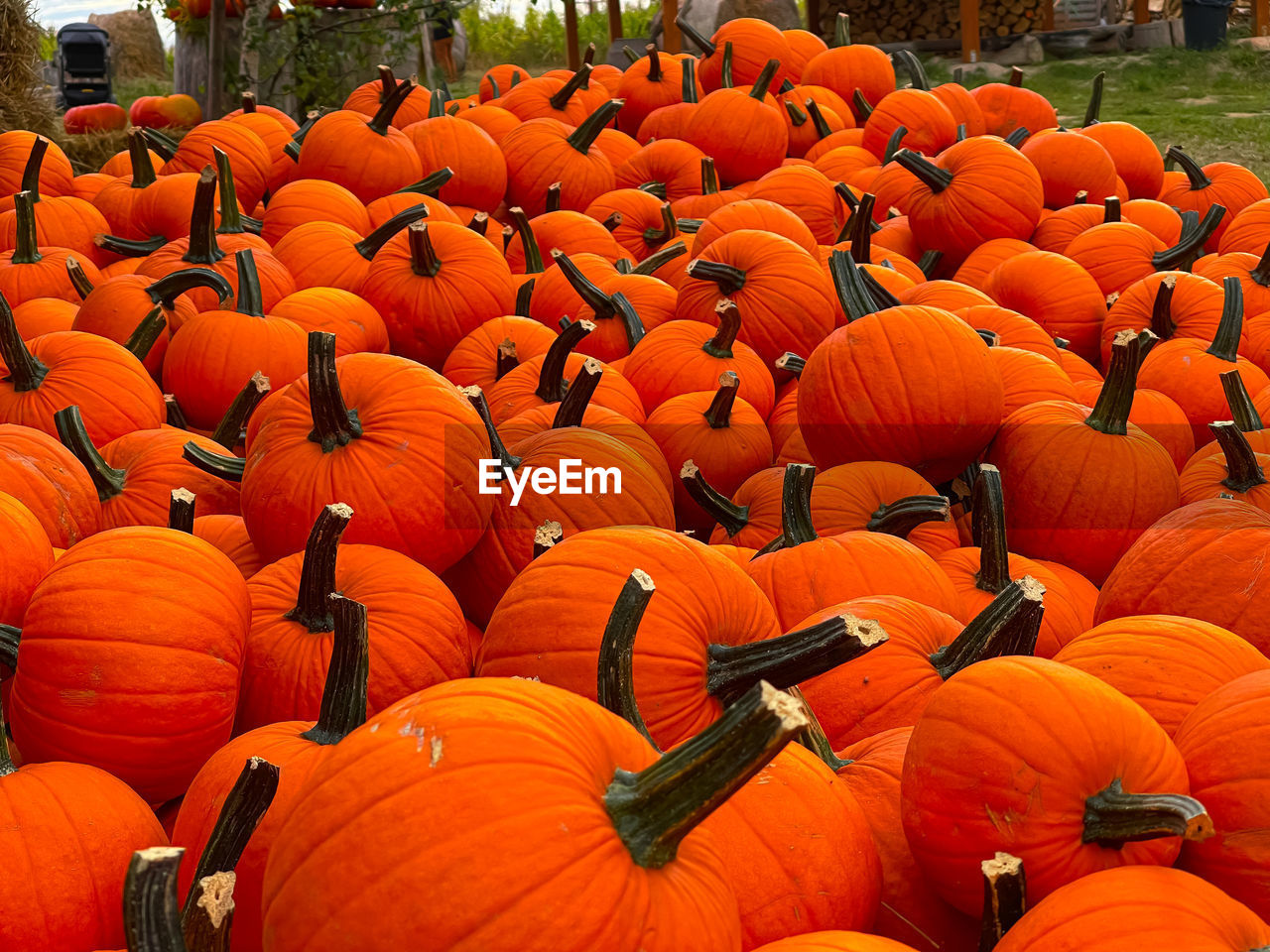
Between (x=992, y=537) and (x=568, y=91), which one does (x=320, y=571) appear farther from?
(x=568, y=91)

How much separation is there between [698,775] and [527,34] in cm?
2508

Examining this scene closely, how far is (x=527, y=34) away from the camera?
78.9ft

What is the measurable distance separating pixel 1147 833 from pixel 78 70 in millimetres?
19270

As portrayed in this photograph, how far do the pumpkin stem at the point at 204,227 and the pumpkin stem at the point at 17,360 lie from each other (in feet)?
2.76

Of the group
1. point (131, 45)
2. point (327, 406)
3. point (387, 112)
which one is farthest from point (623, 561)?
point (131, 45)

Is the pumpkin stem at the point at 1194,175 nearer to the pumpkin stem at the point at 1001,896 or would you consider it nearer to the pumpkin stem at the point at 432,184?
the pumpkin stem at the point at 432,184

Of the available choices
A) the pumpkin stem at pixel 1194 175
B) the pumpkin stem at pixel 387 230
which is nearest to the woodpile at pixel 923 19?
the pumpkin stem at pixel 1194 175

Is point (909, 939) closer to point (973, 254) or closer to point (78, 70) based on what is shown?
point (973, 254)

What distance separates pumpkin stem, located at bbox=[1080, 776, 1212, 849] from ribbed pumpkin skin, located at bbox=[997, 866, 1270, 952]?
49 millimetres

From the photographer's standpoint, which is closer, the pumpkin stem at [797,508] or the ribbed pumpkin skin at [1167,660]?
the ribbed pumpkin skin at [1167,660]

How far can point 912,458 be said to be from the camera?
105 inches

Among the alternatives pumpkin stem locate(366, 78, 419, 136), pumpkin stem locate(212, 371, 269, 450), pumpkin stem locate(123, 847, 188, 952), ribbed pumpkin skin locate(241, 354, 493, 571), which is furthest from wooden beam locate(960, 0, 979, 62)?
pumpkin stem locate(123, 847, 188, 952)

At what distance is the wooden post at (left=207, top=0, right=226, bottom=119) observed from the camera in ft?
24.6

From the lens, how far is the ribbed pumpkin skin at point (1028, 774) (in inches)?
50.5
